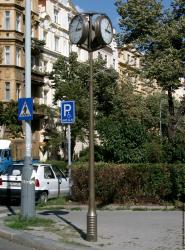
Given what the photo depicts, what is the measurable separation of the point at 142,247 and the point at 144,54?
28.3 meters

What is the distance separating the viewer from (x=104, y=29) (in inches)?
405


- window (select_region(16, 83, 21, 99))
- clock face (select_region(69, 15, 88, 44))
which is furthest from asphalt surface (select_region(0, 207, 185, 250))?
window (select_region(16, 83, 21, 99))

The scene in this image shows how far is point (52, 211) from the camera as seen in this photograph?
15.7 metres

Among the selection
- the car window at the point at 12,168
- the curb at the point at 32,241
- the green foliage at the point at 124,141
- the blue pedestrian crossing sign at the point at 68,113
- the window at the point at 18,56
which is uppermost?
the window at the point at 18,56

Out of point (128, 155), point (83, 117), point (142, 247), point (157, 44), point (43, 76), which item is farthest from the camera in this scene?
point (43, 76)

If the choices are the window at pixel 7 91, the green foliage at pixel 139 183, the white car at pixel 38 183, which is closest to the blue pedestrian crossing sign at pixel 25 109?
the green foliage at pixel 139 183

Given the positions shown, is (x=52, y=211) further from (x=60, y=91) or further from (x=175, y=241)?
(x=60, y=91)

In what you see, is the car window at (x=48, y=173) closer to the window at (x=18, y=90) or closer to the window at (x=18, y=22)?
the window at (x=18, y=90)

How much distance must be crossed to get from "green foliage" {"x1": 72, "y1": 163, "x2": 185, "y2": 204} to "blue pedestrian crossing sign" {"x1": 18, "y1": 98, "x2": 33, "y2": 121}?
3.79m

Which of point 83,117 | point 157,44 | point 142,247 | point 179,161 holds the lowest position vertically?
point 142,247

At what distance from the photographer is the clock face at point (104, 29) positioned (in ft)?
33.3

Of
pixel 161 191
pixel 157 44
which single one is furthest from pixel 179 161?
pixel 157 44

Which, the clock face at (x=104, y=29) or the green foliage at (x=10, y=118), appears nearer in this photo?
the clock face at (x=104, y=29)

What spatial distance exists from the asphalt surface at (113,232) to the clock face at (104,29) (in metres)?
3.63
